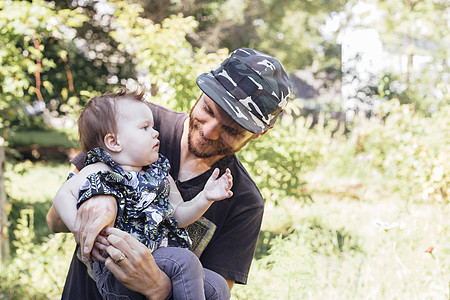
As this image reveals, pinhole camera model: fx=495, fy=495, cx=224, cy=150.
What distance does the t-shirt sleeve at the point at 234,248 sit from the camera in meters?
1.98

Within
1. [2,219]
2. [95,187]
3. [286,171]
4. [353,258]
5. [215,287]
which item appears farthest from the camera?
[286,171]

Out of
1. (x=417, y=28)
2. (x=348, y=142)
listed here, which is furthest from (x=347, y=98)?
(x=417, y=28)

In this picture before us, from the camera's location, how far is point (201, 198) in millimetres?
1801

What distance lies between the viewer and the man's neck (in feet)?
6.57

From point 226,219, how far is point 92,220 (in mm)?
628

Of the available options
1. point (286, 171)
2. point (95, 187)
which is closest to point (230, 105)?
point (95, 187)

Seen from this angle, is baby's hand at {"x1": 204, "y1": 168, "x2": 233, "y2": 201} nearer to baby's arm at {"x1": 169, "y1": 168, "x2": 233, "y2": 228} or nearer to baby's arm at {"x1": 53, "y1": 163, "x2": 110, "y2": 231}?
baby's arm at {"x1": 169, "y1": 168, "x2": 233, "y2": 228}

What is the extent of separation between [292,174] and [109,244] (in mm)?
3365

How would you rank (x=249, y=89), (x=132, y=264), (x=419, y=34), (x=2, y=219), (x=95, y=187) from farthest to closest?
(x=419, y=34), (x=2, y=219), (x=249, y=89), (x=95, y=187), (x=132, y=264)

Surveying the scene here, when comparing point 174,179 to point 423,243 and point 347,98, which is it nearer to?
point 423,243

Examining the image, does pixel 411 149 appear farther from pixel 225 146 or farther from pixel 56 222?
pixel 56 222

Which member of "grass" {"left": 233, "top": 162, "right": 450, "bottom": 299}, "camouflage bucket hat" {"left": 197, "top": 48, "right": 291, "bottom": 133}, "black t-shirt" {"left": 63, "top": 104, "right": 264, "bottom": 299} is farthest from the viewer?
"grass" {"left": 233, "top": 162, "right": 450, "bottom": 299}

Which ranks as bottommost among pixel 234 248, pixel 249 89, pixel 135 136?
pixel 234 248

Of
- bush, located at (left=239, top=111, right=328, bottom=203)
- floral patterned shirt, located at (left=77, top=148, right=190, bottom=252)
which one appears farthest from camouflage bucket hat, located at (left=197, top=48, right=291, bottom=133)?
bush, located at (left=239, top=111, right=328, bottom=203)
